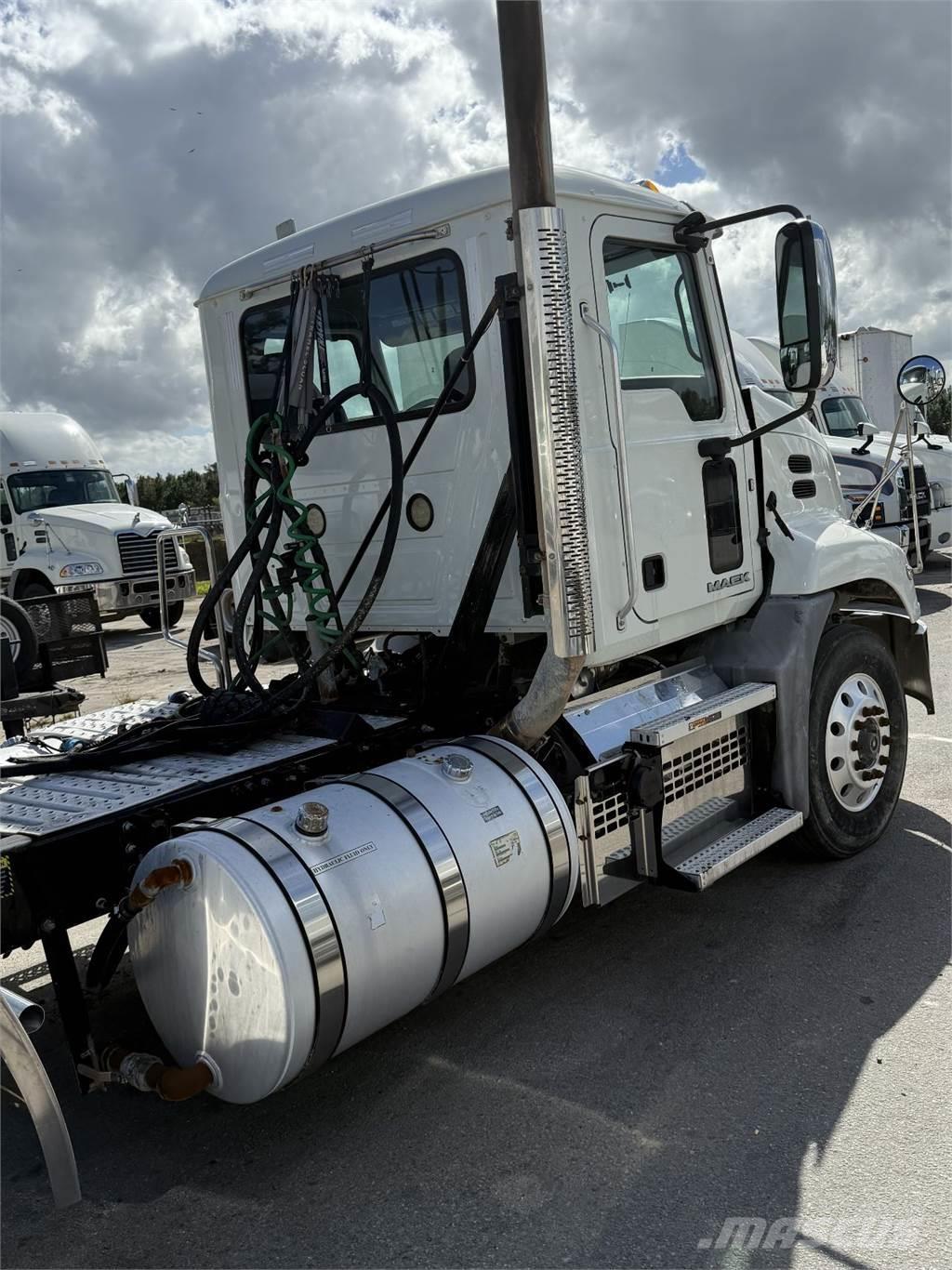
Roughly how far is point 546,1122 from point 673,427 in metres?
2.48

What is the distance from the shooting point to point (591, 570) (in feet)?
11.8

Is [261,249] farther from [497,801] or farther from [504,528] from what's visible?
[497,801]

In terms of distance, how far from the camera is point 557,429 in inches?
128

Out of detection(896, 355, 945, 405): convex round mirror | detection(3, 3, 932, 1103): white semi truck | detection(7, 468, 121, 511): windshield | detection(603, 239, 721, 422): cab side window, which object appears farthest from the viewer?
detection(7, 468, 121, 511): windshield

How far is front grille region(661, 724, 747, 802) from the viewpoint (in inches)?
158

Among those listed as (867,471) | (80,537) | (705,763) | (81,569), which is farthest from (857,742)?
(80,537)

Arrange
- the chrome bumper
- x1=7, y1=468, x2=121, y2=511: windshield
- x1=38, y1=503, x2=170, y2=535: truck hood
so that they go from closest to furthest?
the chrome bumper < x1=38, y1=503, x2=170, y2=535: truck hood < x1=7, y1=468, x2=121, y2=511: windshield

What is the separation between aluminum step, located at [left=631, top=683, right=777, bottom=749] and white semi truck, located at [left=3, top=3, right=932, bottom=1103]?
0.9 inches

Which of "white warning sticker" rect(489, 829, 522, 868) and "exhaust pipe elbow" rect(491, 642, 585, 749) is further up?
"exhaust pipe elbow" rect(491, 642, 585, 749)

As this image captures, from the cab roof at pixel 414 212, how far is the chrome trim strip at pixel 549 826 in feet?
6.22

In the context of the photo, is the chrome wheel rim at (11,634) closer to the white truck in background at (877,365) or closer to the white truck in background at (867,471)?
the white truck in background at (867,471)

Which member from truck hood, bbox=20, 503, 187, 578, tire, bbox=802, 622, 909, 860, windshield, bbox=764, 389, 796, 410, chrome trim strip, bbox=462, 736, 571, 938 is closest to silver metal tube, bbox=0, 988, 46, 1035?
chrome trim strip, bbox=462, 736, 571, 938

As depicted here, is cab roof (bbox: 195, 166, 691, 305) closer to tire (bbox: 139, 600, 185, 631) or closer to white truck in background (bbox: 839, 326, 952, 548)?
tire (bbox: 139, 600, 185, 631)

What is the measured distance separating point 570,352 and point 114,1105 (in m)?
2.69
